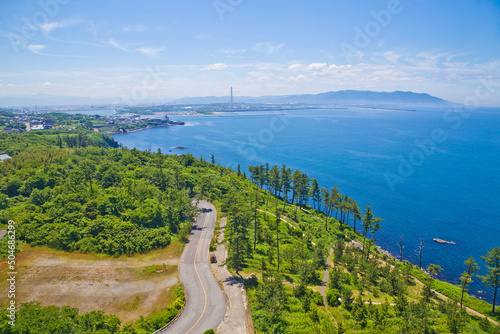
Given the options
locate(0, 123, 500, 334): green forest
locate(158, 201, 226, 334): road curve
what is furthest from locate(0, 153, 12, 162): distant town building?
locate(158, 201, 226, 334): road curve

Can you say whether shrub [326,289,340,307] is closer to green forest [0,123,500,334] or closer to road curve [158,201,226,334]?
green forest [0,123,500,334]

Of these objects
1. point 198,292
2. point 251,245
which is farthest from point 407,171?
point 198,292

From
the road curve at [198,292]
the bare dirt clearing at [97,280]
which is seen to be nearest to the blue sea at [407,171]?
the road curve at [198,292]

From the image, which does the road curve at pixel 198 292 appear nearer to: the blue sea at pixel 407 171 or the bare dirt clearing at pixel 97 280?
the bare dirt clearing at pixel 97 280

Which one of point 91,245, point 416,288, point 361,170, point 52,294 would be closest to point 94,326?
point 52,294

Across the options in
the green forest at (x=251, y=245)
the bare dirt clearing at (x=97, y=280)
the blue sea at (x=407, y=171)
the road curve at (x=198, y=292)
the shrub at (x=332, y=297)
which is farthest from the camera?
the blue sea at (x=407, y=171)

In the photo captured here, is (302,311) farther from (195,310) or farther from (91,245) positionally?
(91,245)

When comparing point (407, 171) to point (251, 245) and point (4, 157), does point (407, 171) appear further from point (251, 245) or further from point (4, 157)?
point (4, 157)

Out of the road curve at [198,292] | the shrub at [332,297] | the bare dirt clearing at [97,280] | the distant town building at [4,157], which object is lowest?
the shrub at [332,297]
